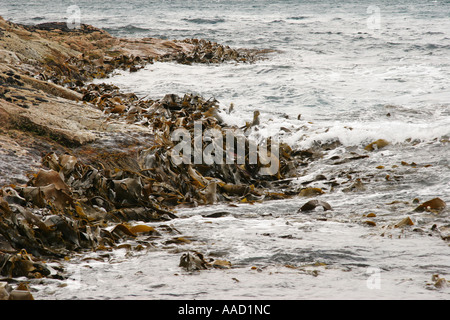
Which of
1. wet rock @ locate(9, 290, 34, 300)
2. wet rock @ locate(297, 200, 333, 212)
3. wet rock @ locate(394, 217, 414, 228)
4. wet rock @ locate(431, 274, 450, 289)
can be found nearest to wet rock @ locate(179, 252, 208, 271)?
wet rock @ locate(9, 290, 34, 300)

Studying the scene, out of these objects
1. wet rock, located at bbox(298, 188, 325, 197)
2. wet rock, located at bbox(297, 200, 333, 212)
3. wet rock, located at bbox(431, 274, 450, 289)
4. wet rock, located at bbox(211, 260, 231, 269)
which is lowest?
wet rock, located at bbox(298, 188, 325, 197)

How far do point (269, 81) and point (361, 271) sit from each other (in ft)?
27.0

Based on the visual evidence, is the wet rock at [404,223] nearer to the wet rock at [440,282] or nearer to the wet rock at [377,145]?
the wet rock at [440,282]

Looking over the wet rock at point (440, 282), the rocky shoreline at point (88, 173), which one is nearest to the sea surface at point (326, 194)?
the wet rock at point (440, 282)

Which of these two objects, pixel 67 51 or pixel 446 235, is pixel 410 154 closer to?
pixel 446 235

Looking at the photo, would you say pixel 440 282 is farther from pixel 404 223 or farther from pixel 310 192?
pixel 310 192

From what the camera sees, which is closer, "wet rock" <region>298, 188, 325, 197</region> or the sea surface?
the sea surface

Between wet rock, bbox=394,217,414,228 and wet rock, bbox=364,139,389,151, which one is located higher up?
wet rock, bbox=364,139,389,151

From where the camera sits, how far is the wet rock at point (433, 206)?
351cm

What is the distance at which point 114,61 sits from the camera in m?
11.2

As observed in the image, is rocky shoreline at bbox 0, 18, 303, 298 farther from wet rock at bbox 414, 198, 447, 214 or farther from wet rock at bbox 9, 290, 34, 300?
wet rock at bbox 414, 198, 447, 214

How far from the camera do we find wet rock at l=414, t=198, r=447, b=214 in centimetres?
351
